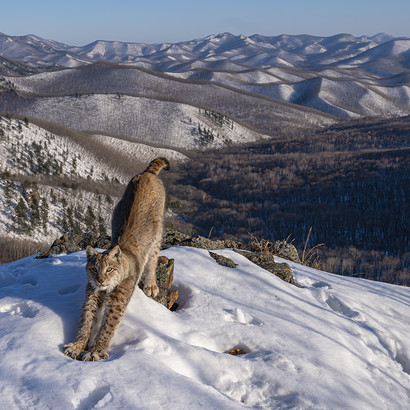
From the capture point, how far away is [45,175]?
55.8m

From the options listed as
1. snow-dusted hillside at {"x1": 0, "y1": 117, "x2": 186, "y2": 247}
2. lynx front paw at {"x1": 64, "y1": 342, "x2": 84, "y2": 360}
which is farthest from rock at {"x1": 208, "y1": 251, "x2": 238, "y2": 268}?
snow-dusted hillside at {"x1": 0, "y1": 117, "x2": 186, "y2": 247}

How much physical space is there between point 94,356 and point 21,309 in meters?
1.80

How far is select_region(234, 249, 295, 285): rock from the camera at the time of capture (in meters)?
9.16

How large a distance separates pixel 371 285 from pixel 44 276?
316 inches

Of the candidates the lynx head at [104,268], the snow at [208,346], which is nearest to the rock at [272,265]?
the snow at [208,346]

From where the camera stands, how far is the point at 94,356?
189 inches

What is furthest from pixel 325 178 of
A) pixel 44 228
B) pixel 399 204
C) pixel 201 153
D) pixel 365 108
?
pixel 365 108

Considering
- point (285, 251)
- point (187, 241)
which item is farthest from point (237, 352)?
point (285, 251)

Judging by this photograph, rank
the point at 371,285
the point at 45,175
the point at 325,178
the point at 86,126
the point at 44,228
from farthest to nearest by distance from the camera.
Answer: the point at 86,126
the point at 325,178
the point at 45,175
the point at 44,228
the point at 371,285

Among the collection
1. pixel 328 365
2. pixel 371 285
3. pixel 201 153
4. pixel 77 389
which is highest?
pixel 77 389

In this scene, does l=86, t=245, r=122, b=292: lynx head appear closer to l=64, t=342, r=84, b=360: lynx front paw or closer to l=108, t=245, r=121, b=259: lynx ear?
→ l=108, t=245, r=121, b=259: lynx ear

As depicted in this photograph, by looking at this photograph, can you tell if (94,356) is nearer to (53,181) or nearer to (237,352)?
(237,352)

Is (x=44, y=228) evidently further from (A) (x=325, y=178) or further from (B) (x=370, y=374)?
(A) (x=325, y=178)

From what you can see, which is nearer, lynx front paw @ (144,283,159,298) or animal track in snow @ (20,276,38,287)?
lynx front paw @ (144,283,159,298)
